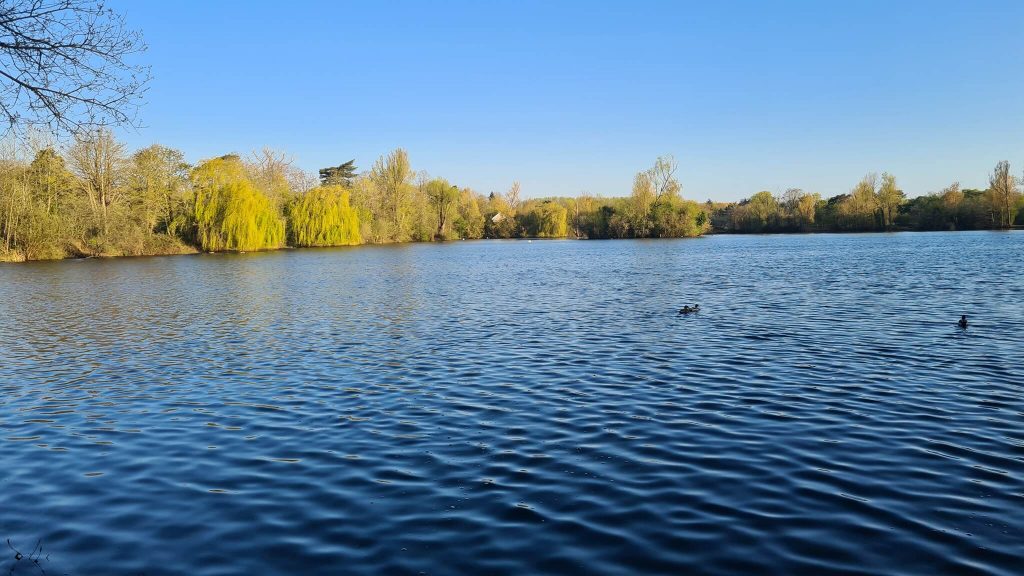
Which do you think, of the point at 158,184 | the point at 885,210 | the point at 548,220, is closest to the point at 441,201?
the point at 548,220

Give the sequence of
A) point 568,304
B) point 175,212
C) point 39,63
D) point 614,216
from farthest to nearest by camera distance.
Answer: point 614,216 < point 175,212 < point 568,304 < point 39,63

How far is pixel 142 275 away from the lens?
40.2 m

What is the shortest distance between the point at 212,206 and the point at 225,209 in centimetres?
126

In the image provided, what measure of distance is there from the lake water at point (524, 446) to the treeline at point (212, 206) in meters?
4.81

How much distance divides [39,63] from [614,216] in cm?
11653

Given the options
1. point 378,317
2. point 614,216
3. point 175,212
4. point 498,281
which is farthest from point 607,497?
point 614,216

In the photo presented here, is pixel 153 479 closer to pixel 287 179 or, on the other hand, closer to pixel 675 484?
pixel 675 484

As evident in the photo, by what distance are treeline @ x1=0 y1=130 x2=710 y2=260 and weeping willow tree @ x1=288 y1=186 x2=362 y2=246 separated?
13cm

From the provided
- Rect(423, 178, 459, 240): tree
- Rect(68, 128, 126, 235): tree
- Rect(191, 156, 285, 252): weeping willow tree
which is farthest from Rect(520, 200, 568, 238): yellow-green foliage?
Rect(68, 128, 126, 235): tree

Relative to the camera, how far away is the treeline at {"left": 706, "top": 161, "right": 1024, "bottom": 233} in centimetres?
10425

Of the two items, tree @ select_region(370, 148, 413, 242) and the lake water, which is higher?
tree @ select_region(370, 148, 413, 242)

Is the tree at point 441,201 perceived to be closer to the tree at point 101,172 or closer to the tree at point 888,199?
the tree at point 101,172

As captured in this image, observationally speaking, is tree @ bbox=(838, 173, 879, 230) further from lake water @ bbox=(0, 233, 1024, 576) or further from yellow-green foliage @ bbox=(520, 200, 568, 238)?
lake water @ bbox=(0, 233, 1024, 576)

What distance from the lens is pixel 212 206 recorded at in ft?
229
